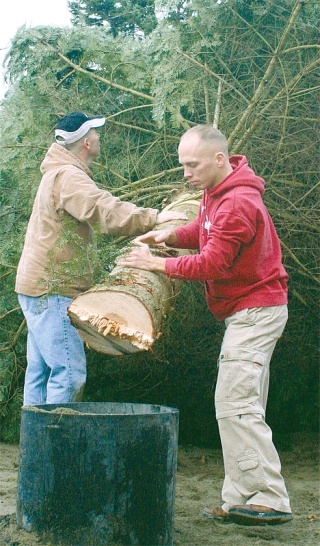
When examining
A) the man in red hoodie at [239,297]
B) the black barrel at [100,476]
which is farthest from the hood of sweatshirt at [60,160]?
the black barrel at [100,476]

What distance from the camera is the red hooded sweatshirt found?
12.4 ft

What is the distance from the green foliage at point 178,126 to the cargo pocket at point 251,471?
1.44 metres

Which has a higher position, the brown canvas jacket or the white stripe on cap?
the white stripe on cap

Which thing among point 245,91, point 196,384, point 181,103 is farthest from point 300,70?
point 196,384

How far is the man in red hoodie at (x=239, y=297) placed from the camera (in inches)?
150

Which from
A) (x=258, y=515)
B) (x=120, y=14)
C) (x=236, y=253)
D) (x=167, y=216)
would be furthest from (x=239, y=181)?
(x=120, y=14)

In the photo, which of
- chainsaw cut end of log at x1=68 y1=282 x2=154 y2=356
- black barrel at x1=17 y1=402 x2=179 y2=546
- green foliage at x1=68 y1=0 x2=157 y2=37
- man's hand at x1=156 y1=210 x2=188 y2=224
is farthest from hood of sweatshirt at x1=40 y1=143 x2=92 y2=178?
green foliage at x1=68 y1=0 x2=157 y2=37

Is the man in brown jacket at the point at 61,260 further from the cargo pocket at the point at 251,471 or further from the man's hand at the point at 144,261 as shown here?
the cargo pocket at the point at 251,471

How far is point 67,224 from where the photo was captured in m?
4.15

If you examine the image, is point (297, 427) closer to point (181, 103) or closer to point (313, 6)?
point (181, 103)

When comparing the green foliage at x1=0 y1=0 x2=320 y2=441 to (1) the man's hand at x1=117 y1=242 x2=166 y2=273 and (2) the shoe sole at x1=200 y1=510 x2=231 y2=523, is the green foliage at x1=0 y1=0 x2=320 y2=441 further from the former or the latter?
(2) the shoe sole at x1=200 y1=510 x2=231 y2=523

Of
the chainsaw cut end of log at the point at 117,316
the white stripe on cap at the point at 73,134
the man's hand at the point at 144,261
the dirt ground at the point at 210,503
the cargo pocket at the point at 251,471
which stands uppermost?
the white stripe on cap at the point at 73,134

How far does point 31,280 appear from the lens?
439cm

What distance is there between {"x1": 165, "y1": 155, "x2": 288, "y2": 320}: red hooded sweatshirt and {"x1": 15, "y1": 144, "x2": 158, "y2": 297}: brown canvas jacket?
507mm
